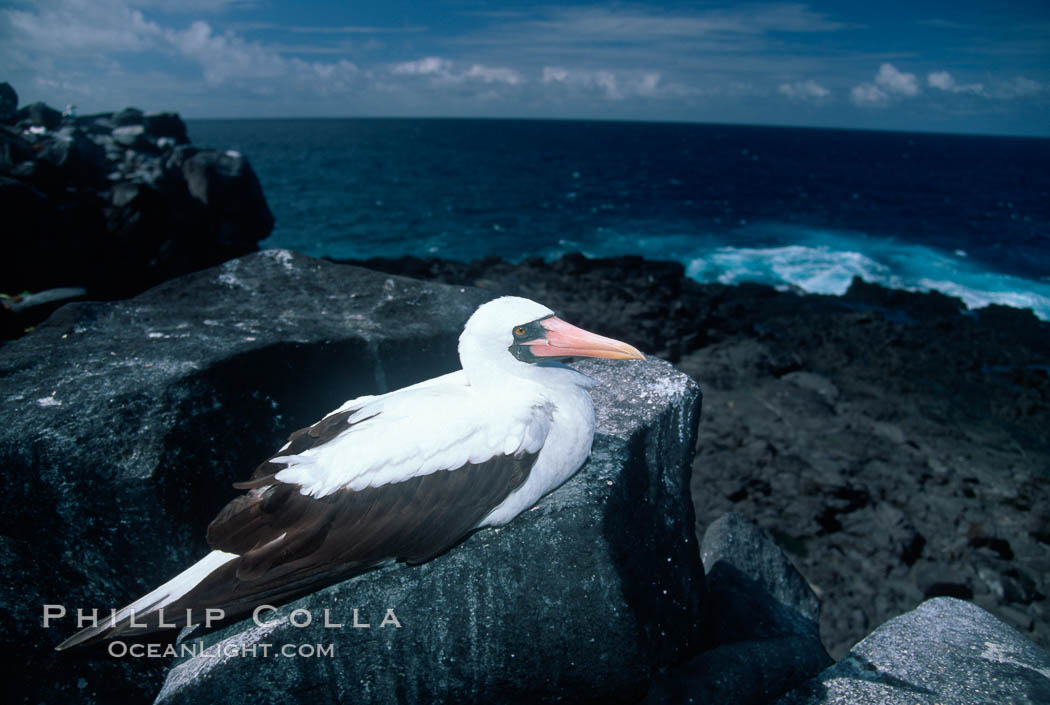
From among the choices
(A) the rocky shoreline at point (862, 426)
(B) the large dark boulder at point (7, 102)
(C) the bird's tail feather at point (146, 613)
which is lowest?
(A) the rocky shoreline at point (862, 426)

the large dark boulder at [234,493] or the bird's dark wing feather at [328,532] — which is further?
the large dark boulder at [234,493]

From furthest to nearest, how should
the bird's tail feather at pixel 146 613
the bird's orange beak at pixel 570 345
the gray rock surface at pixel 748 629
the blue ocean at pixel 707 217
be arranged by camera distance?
the blue ocean at pixel 707 217
the gray rock surface at pixel 748 629
the bird's orange beak at pixel 570 345
the bird's tail feather at pixel 146 613

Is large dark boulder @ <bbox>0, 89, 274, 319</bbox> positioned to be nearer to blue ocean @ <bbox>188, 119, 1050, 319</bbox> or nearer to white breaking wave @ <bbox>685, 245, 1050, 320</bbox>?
blue ocean @ <bbox>188, 119, 1050, 319</bbox>

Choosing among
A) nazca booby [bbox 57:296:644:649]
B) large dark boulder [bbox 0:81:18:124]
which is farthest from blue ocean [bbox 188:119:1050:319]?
nazca booby [bbox 57:296:644:649]

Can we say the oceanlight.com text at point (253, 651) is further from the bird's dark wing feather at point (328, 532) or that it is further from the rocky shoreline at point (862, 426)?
the rocky shoreline at point (862, 426)

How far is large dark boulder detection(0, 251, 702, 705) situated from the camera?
7.43 ft

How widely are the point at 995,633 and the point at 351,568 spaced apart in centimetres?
338

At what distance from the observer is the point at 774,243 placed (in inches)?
952

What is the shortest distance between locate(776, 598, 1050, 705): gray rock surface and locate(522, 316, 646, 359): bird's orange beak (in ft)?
6.05

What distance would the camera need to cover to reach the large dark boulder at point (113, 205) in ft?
37.0

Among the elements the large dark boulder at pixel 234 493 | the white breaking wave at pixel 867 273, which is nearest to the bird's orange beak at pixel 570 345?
the large dark boulder at pixel 234 493

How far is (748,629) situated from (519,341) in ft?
8.02

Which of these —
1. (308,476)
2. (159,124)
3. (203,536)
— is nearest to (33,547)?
(203,536)

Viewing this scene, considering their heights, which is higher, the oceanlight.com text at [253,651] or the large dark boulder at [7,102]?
the large dark boulder at [7,102]
